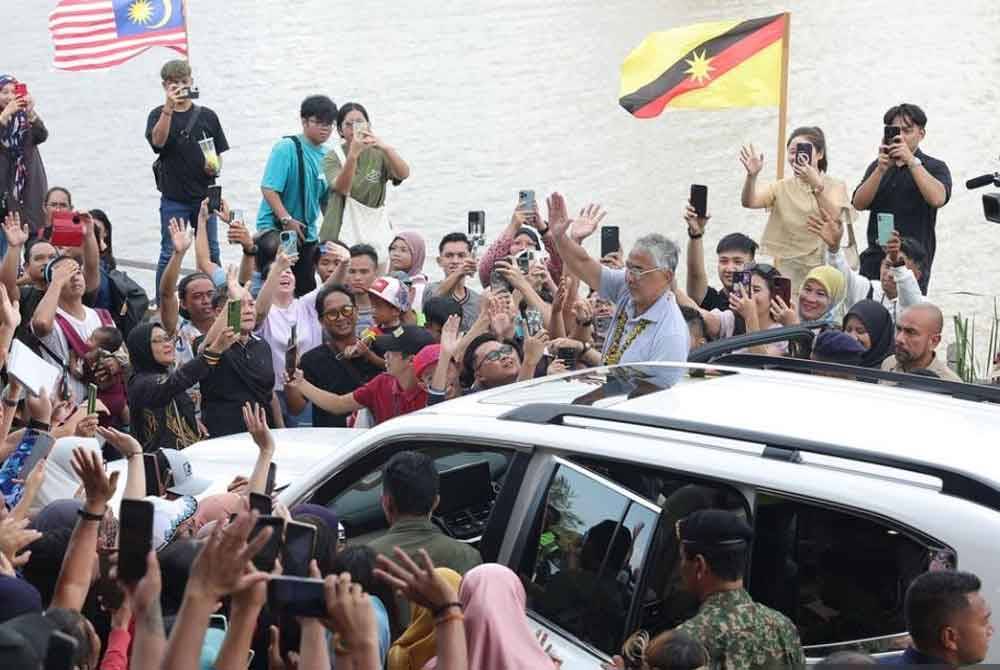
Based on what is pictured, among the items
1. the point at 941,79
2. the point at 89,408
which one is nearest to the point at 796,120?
the point at 941,79

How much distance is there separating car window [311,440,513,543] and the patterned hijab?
745cm

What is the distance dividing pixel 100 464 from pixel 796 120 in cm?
1784

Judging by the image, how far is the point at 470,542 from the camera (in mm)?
5414

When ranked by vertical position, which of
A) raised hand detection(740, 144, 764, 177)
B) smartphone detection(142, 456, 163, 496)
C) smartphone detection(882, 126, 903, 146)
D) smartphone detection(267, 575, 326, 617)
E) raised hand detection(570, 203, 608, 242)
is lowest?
smartphone detection(142, 456, 163, 496)

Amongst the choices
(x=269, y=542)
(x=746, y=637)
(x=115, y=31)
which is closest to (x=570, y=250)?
(x=746, y=637)

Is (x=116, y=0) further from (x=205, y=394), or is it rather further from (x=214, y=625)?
(x=214, y=625)

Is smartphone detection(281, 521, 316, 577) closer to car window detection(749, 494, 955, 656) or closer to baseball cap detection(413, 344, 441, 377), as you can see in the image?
car window detection(749, 494, 955, 656)

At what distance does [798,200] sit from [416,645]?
6.64 metres

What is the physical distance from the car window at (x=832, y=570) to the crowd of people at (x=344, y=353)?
180 millimetres

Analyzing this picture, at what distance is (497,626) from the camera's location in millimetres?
4121

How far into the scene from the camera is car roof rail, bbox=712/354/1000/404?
5406mm

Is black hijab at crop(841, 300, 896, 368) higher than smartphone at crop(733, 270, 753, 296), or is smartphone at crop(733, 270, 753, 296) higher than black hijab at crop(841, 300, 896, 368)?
smartphone at crop(733, 270, 753, 296)

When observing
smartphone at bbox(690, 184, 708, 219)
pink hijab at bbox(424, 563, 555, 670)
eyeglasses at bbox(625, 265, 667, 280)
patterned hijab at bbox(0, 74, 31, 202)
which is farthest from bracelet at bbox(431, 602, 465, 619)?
patterned hijab at bbox(0, 74, 31, 202)

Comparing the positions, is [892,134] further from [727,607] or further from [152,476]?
[727,607]
